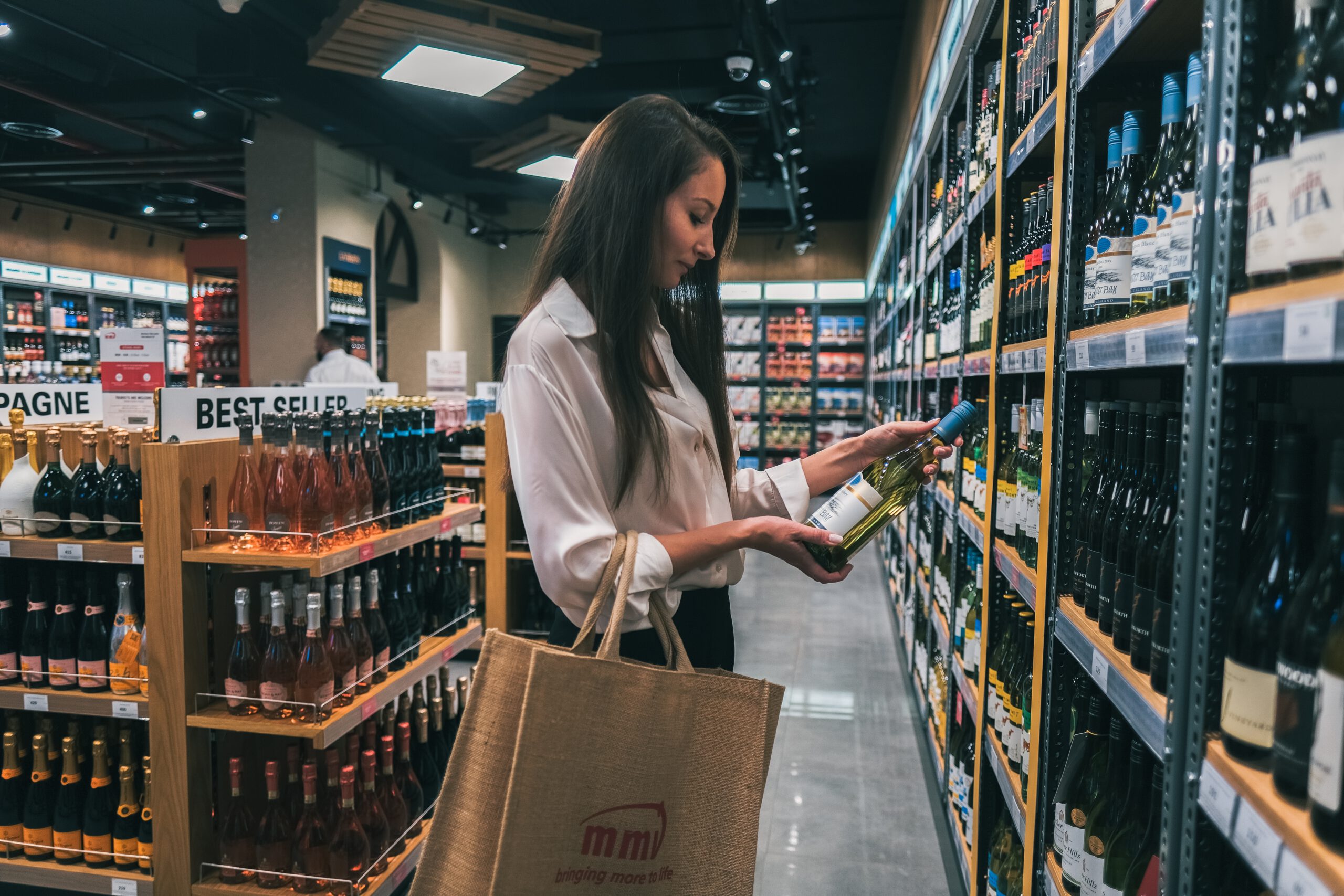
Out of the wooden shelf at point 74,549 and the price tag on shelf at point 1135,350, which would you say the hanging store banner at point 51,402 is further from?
the price tag on shelf at point 1135,350

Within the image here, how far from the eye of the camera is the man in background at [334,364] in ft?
24.8

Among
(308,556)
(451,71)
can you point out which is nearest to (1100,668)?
(308,556)

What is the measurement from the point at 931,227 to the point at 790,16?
12.8ft

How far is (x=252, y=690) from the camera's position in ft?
7.73

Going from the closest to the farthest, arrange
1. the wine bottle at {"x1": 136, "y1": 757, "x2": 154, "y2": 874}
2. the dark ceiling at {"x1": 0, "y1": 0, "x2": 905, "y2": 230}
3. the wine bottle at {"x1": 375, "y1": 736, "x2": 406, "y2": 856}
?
the wine bottle at {"x1": 136, "y1": 757, "x2": 154, "y2": 874} < the wine bottle at {"x1": 375, "y1": 736, "x2": 406, "y2": 856} < the dark ceiling at {"x1": 0, "y1": 0, "x2": 905, "y2": 230}

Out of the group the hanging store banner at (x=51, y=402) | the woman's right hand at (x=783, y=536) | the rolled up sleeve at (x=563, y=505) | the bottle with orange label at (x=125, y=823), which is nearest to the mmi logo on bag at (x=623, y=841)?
the rolled up sleeve at (x=563, y=505)

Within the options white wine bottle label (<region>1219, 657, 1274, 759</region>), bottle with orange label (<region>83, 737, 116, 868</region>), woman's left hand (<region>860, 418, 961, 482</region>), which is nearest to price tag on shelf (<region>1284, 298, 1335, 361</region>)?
white wine bottle label (<region>1219, 657, 1274, 759</region>)

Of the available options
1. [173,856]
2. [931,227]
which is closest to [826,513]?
[173,856]

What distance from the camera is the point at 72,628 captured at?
255 cm

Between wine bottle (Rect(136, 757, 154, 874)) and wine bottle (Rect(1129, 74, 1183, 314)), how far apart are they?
2.67 metres

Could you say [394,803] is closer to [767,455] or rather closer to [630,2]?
[630,2]

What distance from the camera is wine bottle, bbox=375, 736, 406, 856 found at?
2.62 m

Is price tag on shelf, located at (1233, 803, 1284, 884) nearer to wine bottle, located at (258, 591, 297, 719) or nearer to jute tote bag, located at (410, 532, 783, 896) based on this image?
jute tote bag, located at (410, 532, 783, 896)

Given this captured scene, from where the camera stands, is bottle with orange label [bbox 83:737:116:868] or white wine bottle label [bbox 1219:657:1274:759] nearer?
white wine bottle label [bbox 1219:657:1274:759]
